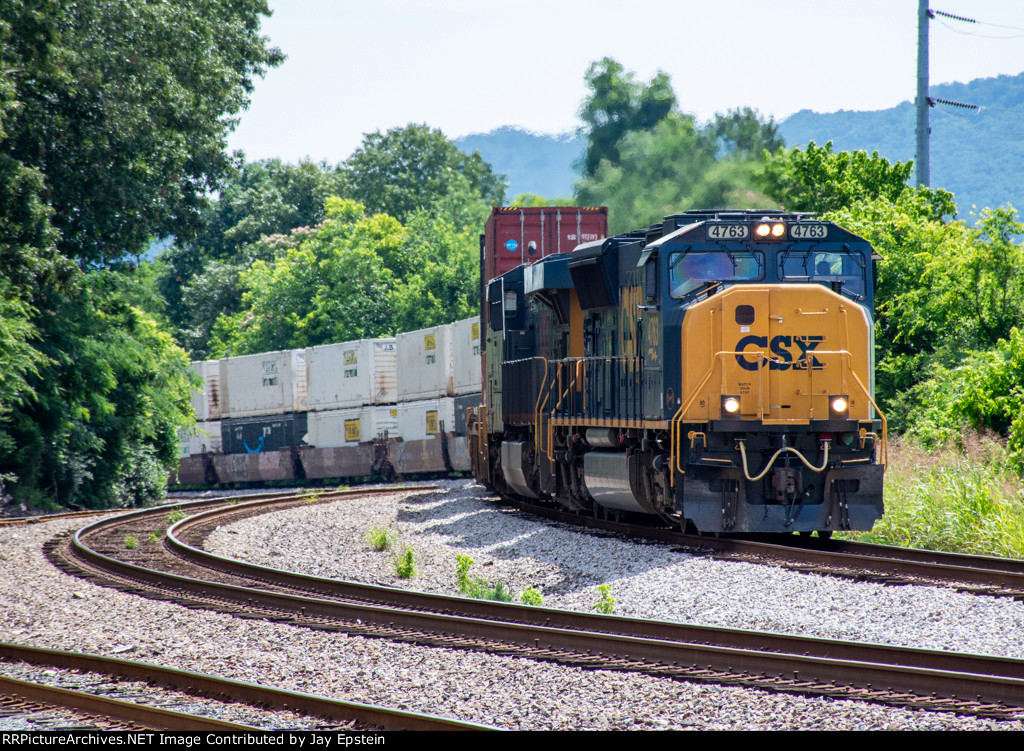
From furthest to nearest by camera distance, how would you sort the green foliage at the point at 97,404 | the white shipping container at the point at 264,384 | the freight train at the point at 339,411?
1. the white shipping container at the point at 264,384
2. the freight train at the point at 339,411
3. the green foliage at the point at 97,404

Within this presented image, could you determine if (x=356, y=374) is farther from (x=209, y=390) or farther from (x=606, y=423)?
(x=606, y=423)

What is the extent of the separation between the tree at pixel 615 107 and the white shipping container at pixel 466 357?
42.9m

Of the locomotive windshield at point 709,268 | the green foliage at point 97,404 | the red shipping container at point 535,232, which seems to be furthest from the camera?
the green foliage at point 97,404

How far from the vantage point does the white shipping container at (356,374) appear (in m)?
34.5

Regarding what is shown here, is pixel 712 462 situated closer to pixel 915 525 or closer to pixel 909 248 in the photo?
pixel 915 525

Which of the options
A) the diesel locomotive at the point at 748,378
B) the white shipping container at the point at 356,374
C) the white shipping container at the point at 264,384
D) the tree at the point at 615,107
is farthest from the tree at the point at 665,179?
the diesel locomotive at the point at 748,378

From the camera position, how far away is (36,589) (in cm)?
1155

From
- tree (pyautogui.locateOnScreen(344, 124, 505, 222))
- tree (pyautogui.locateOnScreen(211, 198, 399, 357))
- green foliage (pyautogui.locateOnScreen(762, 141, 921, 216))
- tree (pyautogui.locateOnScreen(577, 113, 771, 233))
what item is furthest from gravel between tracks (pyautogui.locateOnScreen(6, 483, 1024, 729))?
tree (pyautogui.locateOnScreen(344, 124, 505, 222))

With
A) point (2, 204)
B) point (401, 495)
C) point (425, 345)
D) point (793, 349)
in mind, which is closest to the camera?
point (793, 349)

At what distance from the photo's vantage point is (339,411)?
116 ft

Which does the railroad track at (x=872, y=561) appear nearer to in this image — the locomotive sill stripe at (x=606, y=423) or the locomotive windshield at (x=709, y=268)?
the locomotive sill stripe at (x=606, y=423)

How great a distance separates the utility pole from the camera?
2434 centimetres

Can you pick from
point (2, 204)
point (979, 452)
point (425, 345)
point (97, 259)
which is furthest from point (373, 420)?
point (979, 452)
